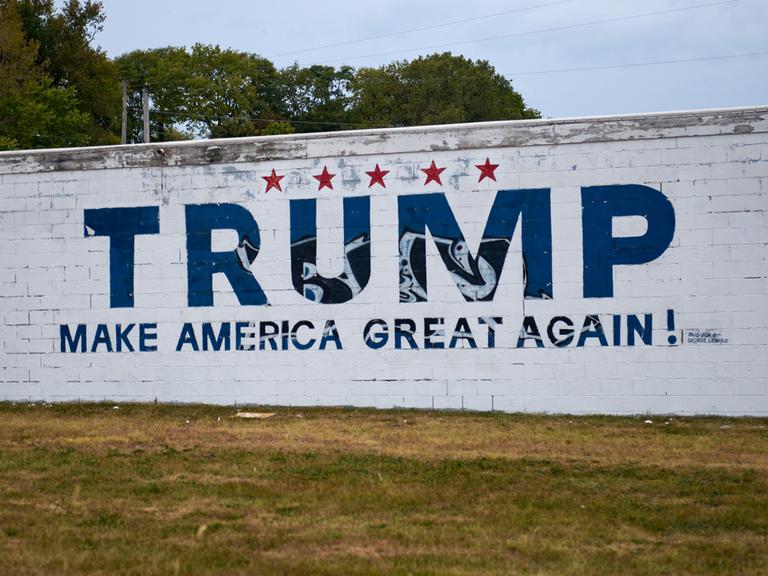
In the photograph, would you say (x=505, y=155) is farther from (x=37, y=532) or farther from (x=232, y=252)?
(x=37, y=532)

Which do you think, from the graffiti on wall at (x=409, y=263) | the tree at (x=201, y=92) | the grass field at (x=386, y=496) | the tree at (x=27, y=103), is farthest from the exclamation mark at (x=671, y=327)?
the tree at (x=201, y=92)

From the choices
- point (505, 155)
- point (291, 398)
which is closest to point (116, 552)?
point (291, 398)

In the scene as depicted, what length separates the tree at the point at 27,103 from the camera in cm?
4659

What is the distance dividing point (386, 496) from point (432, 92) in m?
56.3

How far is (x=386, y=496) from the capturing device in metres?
9.70

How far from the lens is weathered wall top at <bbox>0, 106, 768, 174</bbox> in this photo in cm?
1499

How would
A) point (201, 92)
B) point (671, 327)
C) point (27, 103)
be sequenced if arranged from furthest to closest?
point (201, 92), point (27, 103), point (671, 327)

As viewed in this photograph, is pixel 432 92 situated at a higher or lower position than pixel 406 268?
higher

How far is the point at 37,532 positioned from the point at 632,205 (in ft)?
31.5

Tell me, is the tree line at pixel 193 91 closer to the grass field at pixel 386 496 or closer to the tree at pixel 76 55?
the tree at pixel 76 55

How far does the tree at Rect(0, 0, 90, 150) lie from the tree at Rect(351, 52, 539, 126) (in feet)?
67.2

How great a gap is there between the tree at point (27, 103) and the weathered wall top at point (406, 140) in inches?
1177

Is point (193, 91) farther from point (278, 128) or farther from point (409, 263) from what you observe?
point (409, 263)

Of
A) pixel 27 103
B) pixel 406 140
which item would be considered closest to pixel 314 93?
pixel 27 103
